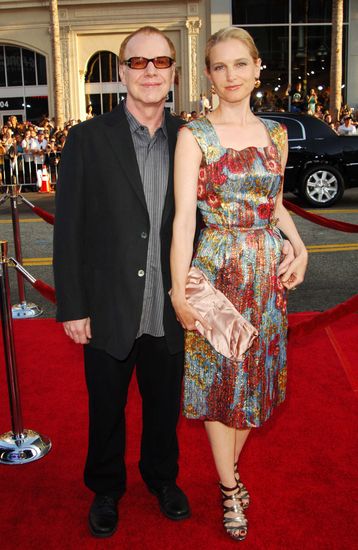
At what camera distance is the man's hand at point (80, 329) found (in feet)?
8.55

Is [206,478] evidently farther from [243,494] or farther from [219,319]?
[219,319]

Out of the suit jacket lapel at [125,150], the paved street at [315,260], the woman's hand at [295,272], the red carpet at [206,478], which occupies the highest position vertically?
the suit jacket lapel at [125,150]

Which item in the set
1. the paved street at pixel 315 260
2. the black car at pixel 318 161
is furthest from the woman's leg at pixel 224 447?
the black car at pixel 318 161

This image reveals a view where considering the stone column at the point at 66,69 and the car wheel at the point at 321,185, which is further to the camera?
the stone column at the point at 66,69

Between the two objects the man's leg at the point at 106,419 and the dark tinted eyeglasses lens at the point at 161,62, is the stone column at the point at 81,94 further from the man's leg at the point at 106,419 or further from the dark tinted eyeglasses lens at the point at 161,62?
the man's leg at the point at 106,419

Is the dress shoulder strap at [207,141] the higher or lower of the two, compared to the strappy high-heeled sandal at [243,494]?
higher

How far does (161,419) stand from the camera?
287cm

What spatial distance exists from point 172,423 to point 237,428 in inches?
14.1

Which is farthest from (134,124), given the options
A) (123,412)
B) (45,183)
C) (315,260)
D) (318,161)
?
(45,183)

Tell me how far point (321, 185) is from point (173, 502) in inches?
369

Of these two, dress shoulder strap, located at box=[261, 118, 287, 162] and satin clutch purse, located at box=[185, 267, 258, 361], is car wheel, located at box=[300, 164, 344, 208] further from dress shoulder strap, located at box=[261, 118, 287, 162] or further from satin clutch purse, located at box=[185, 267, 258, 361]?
Answer: satin clutch purse, located at box=[185, 267, 258, 361]

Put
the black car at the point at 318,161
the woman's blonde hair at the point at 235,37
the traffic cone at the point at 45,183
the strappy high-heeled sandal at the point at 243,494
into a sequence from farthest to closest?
the traffic cone at the point at 45,183 < the black car at the point at 318,161 < the strappy high-heeled sandal at the point at 243,494 < the woman's blonde hair at the point at 235,37

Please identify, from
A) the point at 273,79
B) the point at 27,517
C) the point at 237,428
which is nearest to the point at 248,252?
the point at 237,428

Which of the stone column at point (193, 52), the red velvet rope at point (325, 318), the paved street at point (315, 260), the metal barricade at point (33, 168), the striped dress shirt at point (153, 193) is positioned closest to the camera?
the striped dress shirt at point (153, 193)
